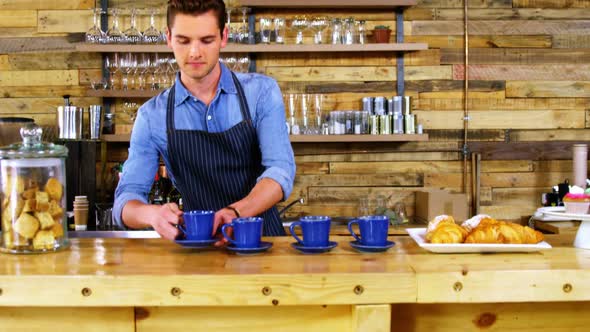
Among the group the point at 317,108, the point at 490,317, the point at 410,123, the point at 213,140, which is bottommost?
the point at 490,317

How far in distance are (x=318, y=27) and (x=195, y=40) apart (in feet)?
7.61

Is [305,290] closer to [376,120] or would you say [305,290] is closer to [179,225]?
[179,225]

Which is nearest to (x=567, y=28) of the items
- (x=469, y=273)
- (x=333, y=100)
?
(x=333, y=100)

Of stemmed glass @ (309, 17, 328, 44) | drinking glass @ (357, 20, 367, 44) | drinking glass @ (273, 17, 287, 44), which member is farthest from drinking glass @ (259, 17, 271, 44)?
drinking glass @ (357, 20, 367, 44)

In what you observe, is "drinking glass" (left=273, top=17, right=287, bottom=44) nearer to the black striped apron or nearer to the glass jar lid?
the black striped apron

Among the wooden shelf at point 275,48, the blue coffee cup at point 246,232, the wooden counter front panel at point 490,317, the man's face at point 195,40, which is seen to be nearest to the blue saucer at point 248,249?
the blue coffee cup at point 246,232

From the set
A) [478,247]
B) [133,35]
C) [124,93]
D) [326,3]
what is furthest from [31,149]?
[326,3]

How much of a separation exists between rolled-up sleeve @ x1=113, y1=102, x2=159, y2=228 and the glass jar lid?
1.19ft

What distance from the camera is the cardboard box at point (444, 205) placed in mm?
4363

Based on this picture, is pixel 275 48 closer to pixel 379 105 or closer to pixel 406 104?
pixel 379 105

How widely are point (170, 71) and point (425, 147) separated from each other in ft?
5.82

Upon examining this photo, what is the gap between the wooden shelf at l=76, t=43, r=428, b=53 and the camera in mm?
4449

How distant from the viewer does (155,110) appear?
105 inches

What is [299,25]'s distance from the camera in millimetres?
4539
